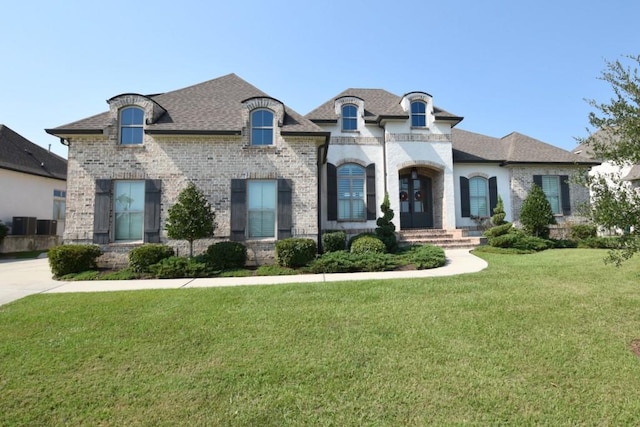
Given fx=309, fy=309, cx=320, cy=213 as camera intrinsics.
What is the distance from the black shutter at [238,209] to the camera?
399 inches

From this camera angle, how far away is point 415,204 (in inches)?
613

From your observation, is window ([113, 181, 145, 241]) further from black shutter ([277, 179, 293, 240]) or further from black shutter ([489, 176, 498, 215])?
black shutter ([489, 176, 498, 215])

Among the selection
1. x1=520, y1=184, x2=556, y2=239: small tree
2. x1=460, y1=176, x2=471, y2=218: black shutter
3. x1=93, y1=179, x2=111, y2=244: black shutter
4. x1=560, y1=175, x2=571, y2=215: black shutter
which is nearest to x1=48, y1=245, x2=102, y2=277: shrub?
x1=93, y1=179, x2=111, y2=244: black shutter

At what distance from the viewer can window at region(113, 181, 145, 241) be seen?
33.1 ft

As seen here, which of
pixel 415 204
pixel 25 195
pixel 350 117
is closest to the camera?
pixel 350 117

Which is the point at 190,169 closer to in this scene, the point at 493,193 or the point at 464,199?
A: the point at 464,199

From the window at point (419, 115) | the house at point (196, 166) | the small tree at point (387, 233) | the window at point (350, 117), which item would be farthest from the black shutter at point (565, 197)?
the house at point (196, 166)

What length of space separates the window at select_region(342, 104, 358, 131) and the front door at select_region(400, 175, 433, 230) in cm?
363

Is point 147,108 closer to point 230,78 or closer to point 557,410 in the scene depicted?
point 230,78

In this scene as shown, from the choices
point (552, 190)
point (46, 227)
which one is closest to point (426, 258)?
point (552, 190)

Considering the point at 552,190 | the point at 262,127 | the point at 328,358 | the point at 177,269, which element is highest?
the point at 262,127

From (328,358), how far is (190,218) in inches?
271

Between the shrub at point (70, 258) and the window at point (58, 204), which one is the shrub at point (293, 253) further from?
the window at point (58, 204)

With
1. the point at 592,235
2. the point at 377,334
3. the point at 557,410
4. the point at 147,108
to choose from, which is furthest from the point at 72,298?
the point at 592,235
